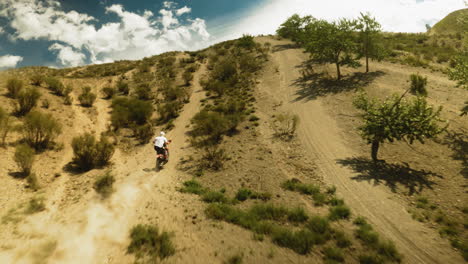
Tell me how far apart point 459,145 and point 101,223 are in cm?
1690

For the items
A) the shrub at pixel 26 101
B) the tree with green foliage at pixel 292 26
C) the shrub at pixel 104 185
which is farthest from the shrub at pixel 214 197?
the tree with green foliage at pixel 292 26

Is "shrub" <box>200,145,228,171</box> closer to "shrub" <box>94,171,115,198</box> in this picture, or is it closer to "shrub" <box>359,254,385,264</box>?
"shrub" <box>94,171,115,198</box>

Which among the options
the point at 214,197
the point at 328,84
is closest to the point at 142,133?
the point at 214,197

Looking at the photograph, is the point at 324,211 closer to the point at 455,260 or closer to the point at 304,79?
the point at 455,260

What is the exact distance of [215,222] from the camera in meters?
7.04

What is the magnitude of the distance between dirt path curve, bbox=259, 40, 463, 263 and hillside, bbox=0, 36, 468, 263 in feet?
0.15

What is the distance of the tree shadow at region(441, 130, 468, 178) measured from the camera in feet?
30.7

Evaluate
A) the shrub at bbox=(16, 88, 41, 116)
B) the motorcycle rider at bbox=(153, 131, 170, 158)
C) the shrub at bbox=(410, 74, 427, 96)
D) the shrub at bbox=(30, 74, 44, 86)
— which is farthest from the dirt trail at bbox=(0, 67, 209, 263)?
the shrub at bbox=(410, 74, 427, 96)

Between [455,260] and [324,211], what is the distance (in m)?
3.32

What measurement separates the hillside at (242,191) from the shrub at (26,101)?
0.35m

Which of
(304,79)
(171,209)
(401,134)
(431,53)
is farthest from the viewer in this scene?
(431,53)

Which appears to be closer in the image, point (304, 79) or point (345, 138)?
point (345, 138)

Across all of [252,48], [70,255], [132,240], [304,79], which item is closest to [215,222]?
[132,240]

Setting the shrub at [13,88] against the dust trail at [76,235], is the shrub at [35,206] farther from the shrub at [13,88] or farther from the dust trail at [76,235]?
the shrub at [13,88]
